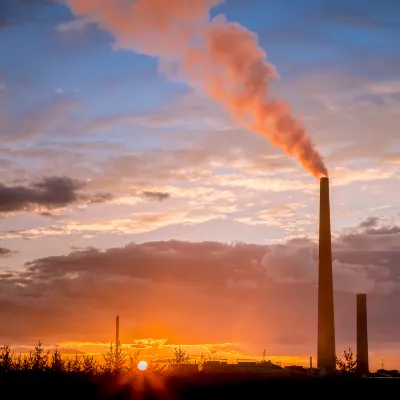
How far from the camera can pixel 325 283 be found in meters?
98.6

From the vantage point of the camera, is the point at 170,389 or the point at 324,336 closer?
the point at 170,389

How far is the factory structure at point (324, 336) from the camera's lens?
97000mm

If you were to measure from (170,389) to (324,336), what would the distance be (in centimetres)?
A: 2975

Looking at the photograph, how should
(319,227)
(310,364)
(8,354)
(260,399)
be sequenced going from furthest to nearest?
(310,364) → (8,354) → (319,227) → (260,399)

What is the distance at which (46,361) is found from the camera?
4604 inches

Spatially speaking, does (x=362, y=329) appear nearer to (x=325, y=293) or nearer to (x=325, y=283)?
(x=325, y=293)

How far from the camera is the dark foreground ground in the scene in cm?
6900

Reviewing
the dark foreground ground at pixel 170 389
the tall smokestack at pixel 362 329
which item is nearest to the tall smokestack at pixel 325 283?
the dark foreground ground at pixel 170 389

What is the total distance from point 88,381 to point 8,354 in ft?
86.3

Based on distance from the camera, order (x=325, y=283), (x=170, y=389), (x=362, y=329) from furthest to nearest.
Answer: (x=362, y=329), (x=325, y=283), (x=170, y=389)

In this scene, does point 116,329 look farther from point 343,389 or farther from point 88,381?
point 343,389

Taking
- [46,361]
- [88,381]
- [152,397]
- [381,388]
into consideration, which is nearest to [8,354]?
[46,361]

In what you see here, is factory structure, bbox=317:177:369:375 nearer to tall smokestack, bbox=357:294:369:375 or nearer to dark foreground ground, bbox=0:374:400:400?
dark foreground ground, bbox=0:374:400:400

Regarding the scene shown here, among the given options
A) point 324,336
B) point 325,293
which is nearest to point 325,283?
point 325,293
